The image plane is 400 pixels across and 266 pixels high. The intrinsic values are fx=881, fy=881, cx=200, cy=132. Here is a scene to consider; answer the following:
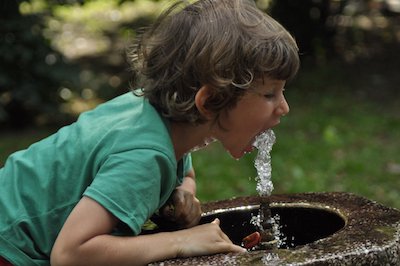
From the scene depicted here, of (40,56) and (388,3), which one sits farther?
(388,3)

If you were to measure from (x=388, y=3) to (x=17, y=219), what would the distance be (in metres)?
6.75

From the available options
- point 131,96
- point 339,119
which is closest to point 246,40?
point 131,96

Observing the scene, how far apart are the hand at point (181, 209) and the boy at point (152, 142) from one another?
12cm

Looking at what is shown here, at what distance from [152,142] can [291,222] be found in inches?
26.5

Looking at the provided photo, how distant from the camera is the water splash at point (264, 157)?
8.02 ft

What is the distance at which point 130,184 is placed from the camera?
2.12 metres

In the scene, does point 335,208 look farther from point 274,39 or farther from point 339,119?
point 339,119

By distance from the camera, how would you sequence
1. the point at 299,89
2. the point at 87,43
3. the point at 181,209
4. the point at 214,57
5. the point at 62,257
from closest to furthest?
1. the point at 62,257
2. the point at 214,57
3. the point at 181,209
4. the point at 299,89
5. the point at 87,43

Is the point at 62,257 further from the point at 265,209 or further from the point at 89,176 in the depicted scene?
the point at 265,209

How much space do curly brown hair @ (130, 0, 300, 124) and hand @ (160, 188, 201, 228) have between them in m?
0.28

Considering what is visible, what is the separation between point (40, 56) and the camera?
6363mm

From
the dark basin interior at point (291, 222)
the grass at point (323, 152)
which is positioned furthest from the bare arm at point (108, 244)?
the grass at point (323, 152)

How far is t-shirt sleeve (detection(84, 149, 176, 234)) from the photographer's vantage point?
82.6 inches

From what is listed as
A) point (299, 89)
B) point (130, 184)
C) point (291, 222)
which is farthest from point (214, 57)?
point (299, 89)
